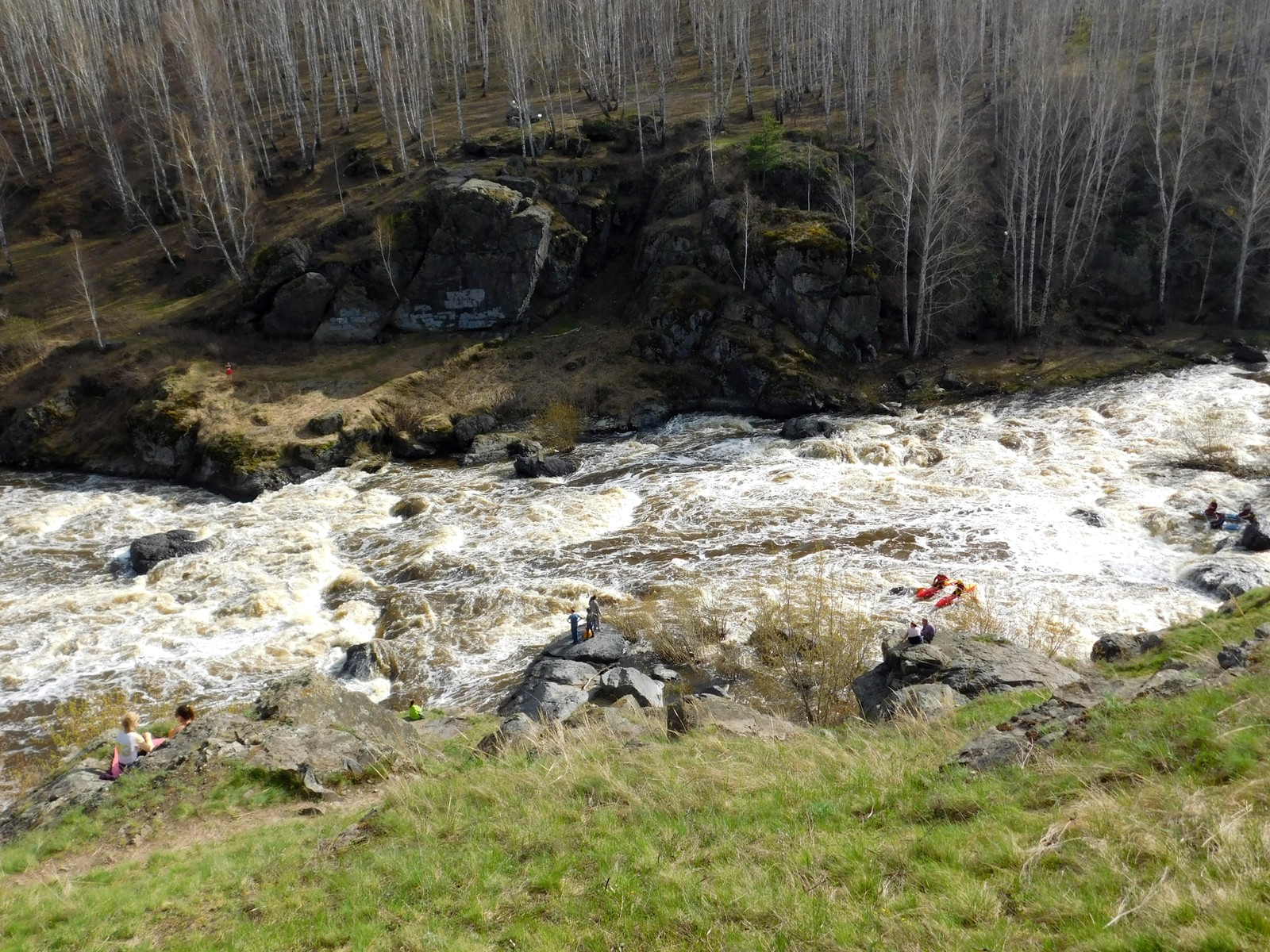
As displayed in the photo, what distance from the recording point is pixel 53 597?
21.0 metres

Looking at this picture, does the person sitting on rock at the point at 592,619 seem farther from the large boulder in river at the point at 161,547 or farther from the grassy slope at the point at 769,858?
the large boulder in river at the point at 161,547

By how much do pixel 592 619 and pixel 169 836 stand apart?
928cm

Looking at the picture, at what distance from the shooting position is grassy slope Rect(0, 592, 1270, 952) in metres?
4.86

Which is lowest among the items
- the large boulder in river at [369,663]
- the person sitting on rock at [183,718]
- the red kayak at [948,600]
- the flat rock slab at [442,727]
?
the large boulder in river at [369,663]

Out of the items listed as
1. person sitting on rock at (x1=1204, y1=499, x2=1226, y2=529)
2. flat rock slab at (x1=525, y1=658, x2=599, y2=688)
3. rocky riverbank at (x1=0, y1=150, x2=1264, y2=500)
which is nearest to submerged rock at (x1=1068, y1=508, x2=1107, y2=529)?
person sitting on rock at (x1=1204, y1=499, x2=1226, y2=529)

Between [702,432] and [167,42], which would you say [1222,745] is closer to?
[702,432]

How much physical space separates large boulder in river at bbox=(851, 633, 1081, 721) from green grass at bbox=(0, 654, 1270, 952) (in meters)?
2.19

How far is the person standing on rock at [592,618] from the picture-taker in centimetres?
1719

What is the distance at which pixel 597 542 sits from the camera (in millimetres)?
23172

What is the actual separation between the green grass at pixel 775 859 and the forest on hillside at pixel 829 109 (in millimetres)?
32809

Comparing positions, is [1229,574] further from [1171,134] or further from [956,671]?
[1171,134]

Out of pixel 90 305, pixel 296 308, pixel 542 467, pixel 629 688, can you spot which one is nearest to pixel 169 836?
pixel 629 688

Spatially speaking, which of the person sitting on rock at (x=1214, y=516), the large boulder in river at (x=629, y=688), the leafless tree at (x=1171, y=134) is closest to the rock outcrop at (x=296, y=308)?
the large boulder in river at (x=629, y=688)

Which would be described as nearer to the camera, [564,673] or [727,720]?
[727,720]
